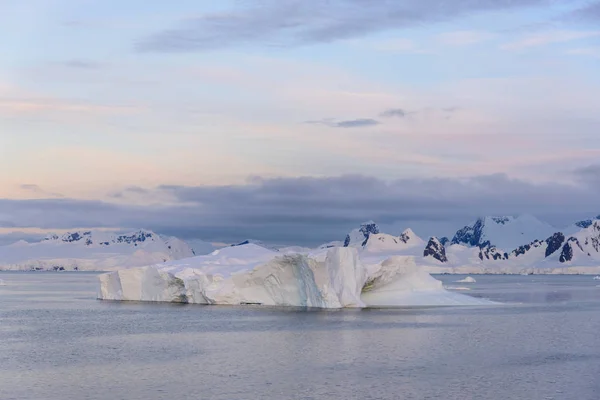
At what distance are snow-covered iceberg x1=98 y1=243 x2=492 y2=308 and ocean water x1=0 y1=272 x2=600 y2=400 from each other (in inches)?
86.5

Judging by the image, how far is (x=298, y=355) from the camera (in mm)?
36938

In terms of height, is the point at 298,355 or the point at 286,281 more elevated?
the point at 286,281

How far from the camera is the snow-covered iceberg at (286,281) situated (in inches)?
2303

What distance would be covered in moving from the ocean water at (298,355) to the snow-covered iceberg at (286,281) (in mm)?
2197

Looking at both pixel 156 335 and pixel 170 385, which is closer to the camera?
pixel 170 385

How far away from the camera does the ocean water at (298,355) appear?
28406mm

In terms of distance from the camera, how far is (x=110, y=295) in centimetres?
7675

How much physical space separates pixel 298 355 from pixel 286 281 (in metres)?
24.6

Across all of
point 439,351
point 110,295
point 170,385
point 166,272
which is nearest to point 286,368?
point 170,385

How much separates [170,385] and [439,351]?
45.3 feet

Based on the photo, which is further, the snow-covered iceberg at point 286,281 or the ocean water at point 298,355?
the snow-covered iceberg at point 286,281

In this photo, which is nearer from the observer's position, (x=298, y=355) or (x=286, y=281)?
(x=298, y=355)

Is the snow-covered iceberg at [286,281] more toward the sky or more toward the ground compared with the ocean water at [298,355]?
more toward the sky

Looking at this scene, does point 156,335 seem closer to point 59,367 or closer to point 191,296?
point 59,367
